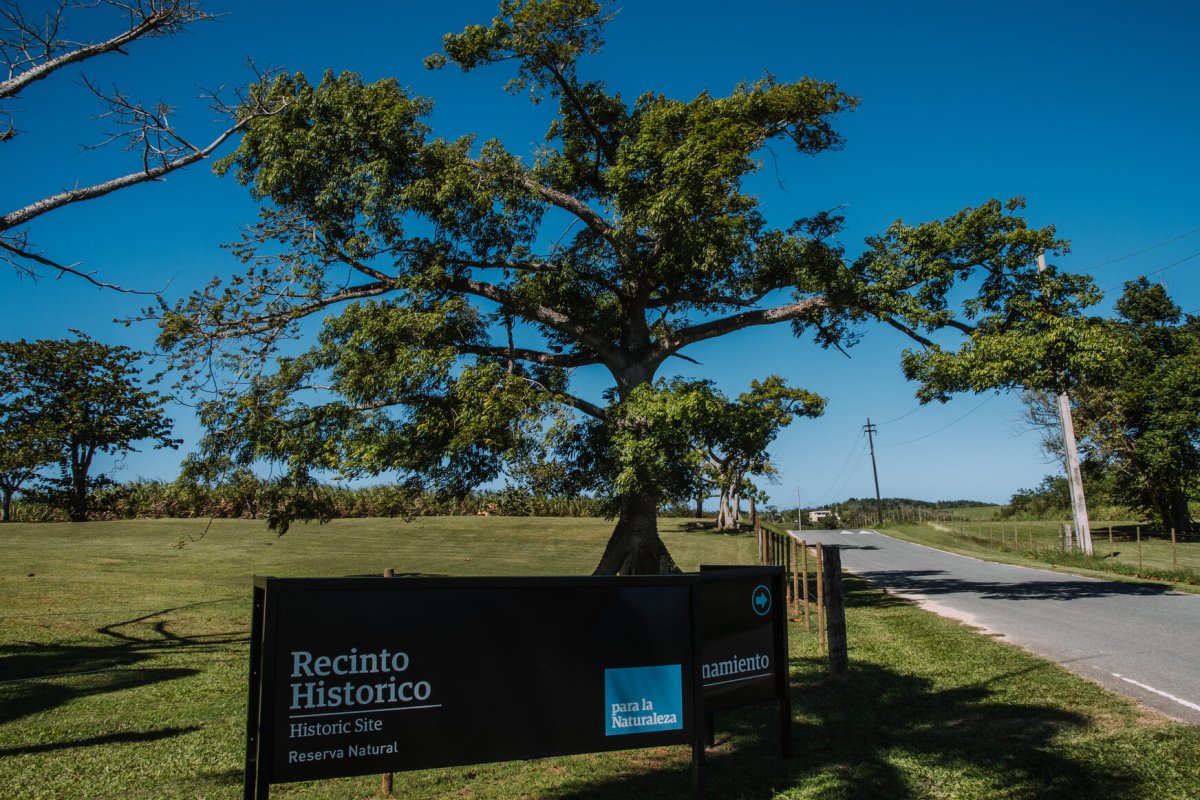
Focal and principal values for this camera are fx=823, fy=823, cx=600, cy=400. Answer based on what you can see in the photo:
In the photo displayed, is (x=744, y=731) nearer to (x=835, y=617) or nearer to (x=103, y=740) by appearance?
(x=835, y=617)

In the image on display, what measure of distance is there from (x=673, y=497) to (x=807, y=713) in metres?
9.16

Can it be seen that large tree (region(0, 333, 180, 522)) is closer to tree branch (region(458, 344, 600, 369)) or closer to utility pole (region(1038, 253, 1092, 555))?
tree branch (region(458, 344, 600, 369))

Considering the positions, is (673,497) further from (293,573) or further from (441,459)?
(293,573)

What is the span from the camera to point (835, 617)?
8828 mm

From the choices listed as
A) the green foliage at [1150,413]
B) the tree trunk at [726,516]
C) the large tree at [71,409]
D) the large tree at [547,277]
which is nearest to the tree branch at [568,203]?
the large tree at [547,277]

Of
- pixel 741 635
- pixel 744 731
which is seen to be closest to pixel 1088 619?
pixel 744 731

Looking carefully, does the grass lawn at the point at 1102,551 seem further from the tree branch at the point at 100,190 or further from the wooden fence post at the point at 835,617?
the tree branch at the point at 100,190

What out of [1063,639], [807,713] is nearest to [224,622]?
[807,713]

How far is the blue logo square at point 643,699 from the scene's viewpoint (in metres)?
4.96

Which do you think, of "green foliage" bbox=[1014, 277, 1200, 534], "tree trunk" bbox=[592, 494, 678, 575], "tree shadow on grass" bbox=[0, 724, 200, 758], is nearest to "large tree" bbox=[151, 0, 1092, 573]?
"tree trunk" bbox=[592, 494, 678, 575]

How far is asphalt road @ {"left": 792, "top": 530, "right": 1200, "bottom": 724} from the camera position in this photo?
8727mm

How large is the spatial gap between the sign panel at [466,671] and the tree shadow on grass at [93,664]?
5944 millimetres

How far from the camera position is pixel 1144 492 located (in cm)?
4397

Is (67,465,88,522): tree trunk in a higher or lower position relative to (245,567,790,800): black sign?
higher
